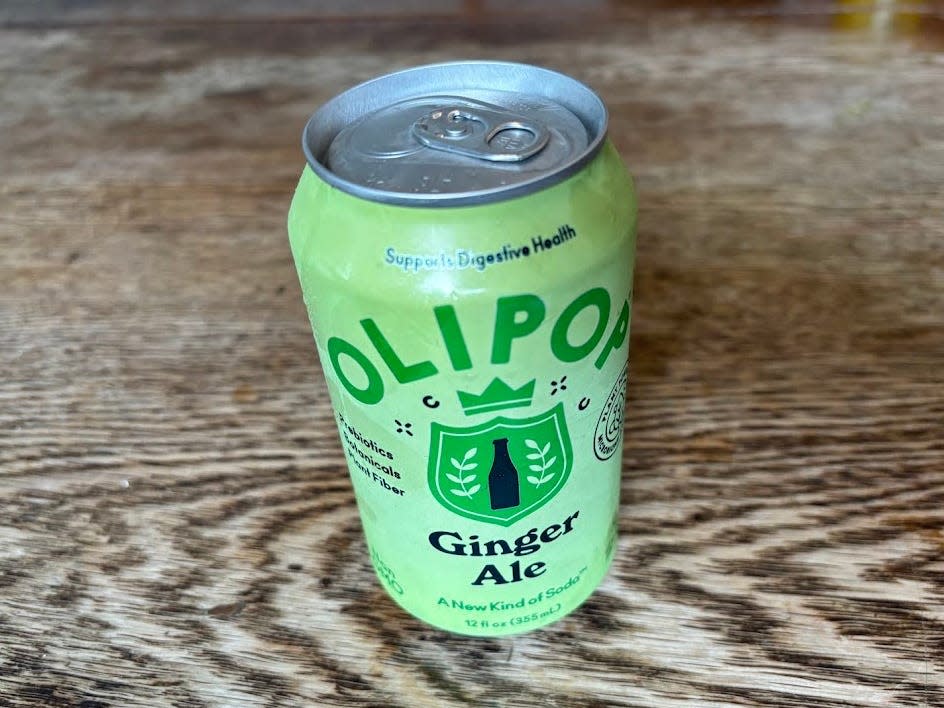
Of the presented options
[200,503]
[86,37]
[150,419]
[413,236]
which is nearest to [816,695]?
[413,236]

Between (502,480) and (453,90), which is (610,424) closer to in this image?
(502,480)

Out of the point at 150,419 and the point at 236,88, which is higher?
the point at 236,88

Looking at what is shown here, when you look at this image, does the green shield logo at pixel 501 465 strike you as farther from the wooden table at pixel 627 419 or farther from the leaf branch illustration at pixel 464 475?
the wooden table at pixel 627 419

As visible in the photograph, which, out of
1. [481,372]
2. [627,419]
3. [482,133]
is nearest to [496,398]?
[481,372]

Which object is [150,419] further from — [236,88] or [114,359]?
[236,88]

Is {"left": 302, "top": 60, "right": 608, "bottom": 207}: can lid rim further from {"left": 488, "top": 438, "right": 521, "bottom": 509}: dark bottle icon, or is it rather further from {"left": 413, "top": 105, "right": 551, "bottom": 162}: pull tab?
{"left": 488, "top": 438, "right": 521, "bottom": 509}: dark bottle icon

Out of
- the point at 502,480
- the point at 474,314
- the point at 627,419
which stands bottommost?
the point at 627,419

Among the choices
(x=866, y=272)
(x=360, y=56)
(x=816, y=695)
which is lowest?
(x=816, y=695)
